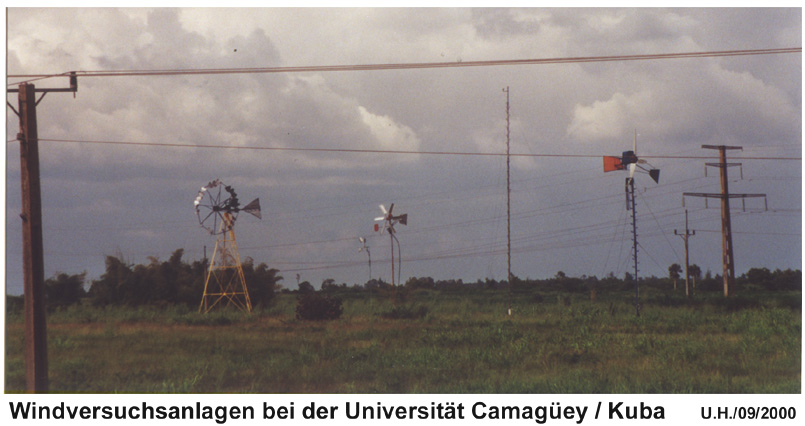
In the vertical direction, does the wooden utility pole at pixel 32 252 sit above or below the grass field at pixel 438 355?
above

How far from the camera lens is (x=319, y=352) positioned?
22.8 metres

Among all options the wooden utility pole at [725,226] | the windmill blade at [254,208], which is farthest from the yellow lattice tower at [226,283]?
the wooden utility pole at [725,226]

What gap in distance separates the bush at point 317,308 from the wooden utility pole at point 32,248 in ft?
77.5

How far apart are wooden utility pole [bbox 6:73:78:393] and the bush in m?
23.6

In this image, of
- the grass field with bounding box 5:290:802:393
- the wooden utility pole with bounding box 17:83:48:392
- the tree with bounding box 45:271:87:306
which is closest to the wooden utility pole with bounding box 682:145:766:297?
the grass field with bounding box 5:290:802:393

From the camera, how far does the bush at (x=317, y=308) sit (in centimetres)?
3809

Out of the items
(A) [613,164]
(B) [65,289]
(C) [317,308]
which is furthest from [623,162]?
(B) [65,289]

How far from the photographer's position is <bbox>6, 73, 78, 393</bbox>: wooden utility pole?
14336mm

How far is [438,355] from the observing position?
2152 cm

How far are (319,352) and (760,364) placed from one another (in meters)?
14.0

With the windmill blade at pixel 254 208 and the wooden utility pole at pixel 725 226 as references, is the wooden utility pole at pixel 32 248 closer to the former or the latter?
the windmill blade at pixel 254 208
